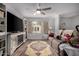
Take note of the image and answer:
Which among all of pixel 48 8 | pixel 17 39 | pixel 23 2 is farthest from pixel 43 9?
pixel 17 39

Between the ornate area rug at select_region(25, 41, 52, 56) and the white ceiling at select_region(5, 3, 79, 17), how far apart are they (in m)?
0.48

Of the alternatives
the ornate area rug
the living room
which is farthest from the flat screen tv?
the ornate area rug

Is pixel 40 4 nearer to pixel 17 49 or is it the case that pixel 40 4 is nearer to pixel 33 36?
pixel 33 36

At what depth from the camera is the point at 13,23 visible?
1973mm

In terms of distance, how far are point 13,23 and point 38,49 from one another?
0.60 metres

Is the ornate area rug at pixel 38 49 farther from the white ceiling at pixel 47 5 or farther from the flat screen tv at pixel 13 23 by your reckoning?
the white ceiling at pixel 47 5

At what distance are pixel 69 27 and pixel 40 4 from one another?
594 mm

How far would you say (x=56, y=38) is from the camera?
6.49 feet

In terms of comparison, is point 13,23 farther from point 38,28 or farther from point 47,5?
point 47,5

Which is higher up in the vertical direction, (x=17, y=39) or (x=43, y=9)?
(x=43, y=9)

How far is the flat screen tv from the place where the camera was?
6.24 feet

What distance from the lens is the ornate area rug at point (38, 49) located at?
6.27 ft

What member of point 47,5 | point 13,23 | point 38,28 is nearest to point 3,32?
point 13,23

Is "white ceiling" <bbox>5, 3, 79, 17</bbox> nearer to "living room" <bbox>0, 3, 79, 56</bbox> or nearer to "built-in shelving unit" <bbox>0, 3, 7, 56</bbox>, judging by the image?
"living room" <bbox>0, 3, 79, 56</bbox>
